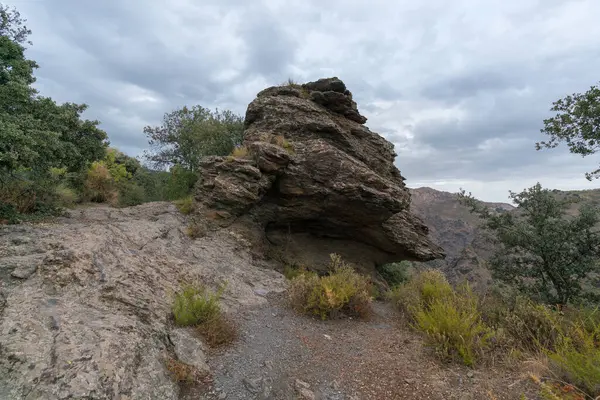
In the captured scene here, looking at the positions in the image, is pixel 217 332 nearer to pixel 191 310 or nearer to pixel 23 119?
pixel 191 310

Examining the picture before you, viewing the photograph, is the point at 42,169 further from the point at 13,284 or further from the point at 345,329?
the point at 345,329

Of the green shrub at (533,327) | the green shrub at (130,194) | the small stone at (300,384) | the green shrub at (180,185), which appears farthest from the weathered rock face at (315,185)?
the small stone at (300,384)

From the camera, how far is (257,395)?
3572 mm

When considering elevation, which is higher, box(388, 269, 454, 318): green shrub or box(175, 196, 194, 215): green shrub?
box(175, 196, 194, 215): green shrub

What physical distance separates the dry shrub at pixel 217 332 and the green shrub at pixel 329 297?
187 cm

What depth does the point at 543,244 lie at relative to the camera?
A: 9883 mm

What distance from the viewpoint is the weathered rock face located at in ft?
33.3

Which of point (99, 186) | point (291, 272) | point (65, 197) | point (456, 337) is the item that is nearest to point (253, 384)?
point (456, 337)

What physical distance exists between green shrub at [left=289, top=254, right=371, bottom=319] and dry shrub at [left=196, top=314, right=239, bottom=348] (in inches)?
73.5

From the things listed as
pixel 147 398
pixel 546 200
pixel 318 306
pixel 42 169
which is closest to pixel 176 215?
pixel 42 169

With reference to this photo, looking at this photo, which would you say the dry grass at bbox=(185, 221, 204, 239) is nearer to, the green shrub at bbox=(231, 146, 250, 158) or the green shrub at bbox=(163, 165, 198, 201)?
→ the green shrub at bbox=(231, 146, 250, 158)

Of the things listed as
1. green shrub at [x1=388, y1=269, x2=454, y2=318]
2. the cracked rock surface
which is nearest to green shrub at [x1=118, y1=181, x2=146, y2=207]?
the cracked rock surface

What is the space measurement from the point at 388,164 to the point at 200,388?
10956 mm

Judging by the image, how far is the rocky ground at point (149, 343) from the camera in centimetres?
302
